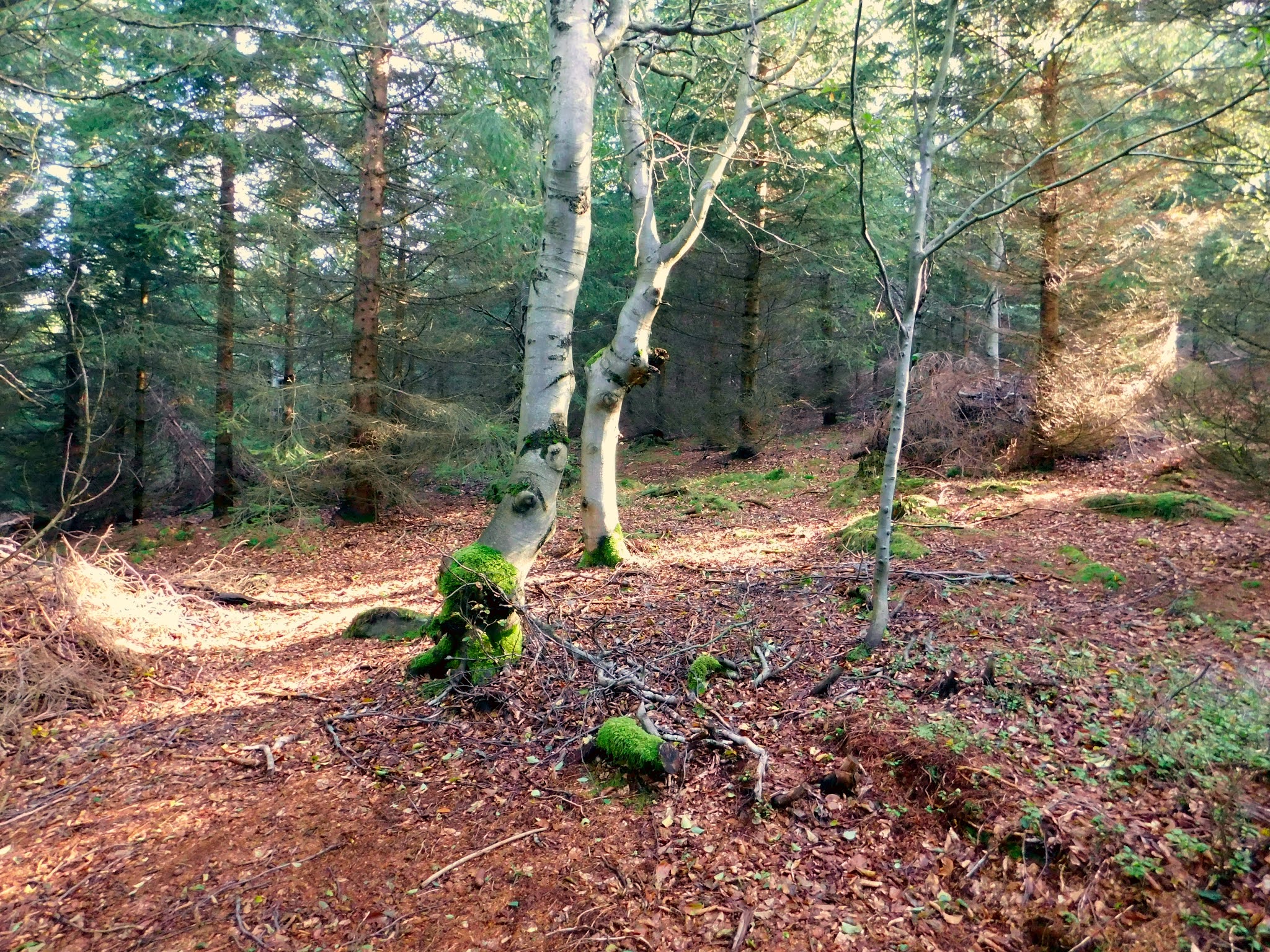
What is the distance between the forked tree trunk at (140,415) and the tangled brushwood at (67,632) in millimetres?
→ 7642

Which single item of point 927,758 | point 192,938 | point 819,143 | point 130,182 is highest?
point 819,143

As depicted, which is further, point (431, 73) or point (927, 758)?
point (431, 73)

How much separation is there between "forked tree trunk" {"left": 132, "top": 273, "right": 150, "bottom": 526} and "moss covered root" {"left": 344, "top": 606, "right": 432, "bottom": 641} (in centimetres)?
900

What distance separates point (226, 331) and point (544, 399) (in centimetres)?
1034

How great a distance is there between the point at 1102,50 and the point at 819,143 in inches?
235

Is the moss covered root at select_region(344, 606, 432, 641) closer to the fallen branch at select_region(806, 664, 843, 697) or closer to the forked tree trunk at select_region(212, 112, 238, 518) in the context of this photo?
the fallen branch at select_region(806, 664, 843, 697)

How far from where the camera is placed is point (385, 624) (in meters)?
6.13

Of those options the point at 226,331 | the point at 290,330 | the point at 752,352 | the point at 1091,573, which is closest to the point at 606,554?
the point at 1091,573

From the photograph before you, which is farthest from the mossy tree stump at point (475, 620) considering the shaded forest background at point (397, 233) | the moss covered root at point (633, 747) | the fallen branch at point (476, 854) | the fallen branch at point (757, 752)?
the shaded forest background at point (397, 233)

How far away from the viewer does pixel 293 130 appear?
36.8ft

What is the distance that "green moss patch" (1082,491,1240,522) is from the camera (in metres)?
7.41

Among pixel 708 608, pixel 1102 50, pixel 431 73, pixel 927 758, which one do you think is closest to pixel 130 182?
pixel 431 73

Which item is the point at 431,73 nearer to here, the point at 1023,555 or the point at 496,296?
the point at 496,296

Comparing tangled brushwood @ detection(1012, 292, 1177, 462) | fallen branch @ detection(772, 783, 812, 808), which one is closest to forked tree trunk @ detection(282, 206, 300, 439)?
fallen branch @ detection(772, 783, 812, 808)
